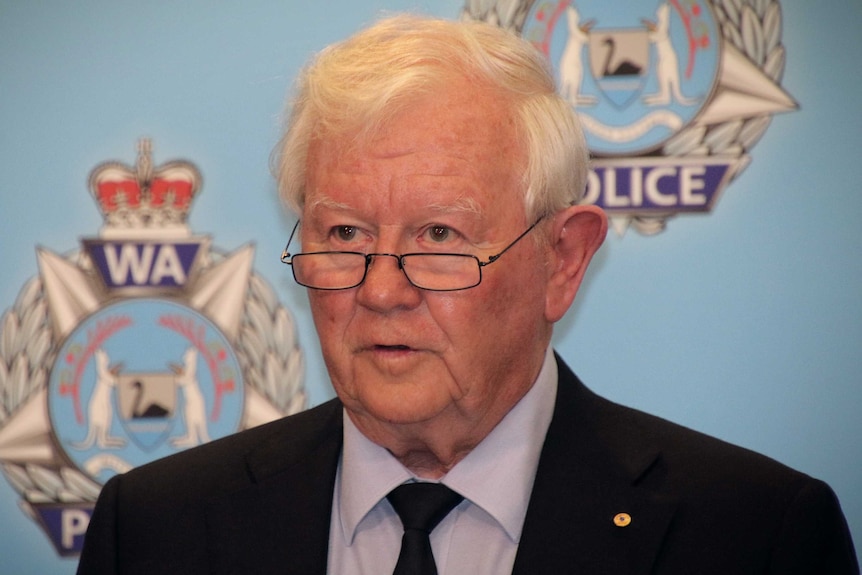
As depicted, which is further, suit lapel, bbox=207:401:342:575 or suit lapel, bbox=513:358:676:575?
suit lapel, bbox=207:401:342:575

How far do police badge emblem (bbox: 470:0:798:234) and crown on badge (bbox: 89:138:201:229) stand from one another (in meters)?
0.96

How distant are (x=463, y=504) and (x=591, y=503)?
230 mm

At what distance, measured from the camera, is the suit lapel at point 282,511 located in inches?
81.7

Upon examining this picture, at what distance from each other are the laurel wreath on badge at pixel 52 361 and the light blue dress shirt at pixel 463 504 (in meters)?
0.80

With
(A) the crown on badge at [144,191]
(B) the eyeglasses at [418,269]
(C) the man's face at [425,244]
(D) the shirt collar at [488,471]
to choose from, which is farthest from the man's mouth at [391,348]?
(A) the crown on badge at [144,191]

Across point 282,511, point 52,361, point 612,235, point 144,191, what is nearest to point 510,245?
point 282,511

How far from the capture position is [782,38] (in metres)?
2.78

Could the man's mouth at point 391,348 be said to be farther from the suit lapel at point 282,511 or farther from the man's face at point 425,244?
the suit lapel at point 282,511

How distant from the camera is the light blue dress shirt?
6.65 feet

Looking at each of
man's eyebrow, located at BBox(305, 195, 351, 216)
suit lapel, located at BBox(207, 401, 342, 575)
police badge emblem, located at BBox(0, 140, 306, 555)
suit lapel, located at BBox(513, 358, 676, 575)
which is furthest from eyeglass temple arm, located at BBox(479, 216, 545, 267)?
police badge emblem, located at BBox(0, 140, 306, 555)

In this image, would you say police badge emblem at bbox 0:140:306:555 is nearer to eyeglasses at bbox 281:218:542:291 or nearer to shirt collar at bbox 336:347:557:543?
shirt collar at bbox 336:347:557:543

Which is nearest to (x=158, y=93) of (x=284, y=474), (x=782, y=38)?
(x=284, y=474)

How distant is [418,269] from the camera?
1.96 m

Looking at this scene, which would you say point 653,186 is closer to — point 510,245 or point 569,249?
point 569,249
